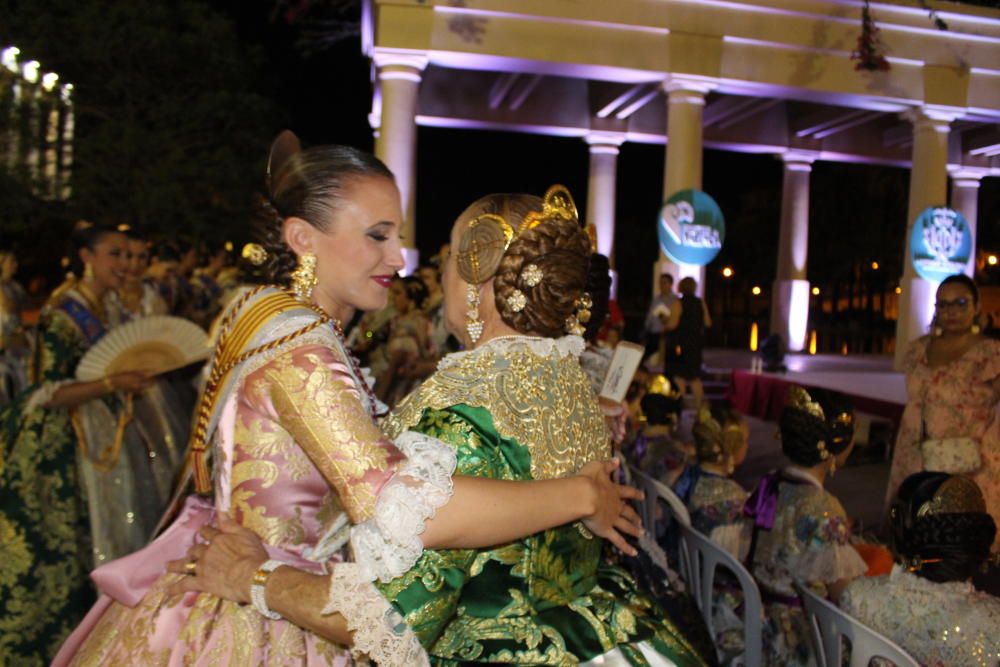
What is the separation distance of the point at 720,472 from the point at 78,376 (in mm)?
2762

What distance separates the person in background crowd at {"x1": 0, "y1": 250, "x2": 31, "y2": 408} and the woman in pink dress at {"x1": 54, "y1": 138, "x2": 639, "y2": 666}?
619cm

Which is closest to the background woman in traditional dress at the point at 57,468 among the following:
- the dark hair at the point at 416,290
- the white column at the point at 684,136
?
the dark hair at the point at 416,290

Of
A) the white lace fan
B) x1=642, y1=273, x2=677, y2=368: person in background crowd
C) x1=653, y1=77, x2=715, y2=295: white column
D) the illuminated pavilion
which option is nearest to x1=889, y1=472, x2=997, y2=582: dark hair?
the white lace fan

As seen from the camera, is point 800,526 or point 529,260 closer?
point 529,260

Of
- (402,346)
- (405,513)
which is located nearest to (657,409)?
(402,346)

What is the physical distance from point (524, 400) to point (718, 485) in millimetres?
2140

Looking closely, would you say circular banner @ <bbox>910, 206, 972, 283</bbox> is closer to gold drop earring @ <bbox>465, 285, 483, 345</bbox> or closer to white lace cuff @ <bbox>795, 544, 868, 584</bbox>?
white lace cuff @ <bbox>795, 544, 868, 584</bbox>

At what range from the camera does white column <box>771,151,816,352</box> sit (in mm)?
16453

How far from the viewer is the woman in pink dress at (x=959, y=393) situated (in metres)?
4.48

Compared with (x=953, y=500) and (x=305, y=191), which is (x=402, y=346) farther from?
(x=305, y=191)

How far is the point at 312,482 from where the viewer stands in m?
1.68

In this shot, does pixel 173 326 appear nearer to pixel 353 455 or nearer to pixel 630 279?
pixel 353 455

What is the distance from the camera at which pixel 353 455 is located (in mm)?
1417

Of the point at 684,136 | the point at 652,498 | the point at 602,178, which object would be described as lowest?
the point at 652,498
